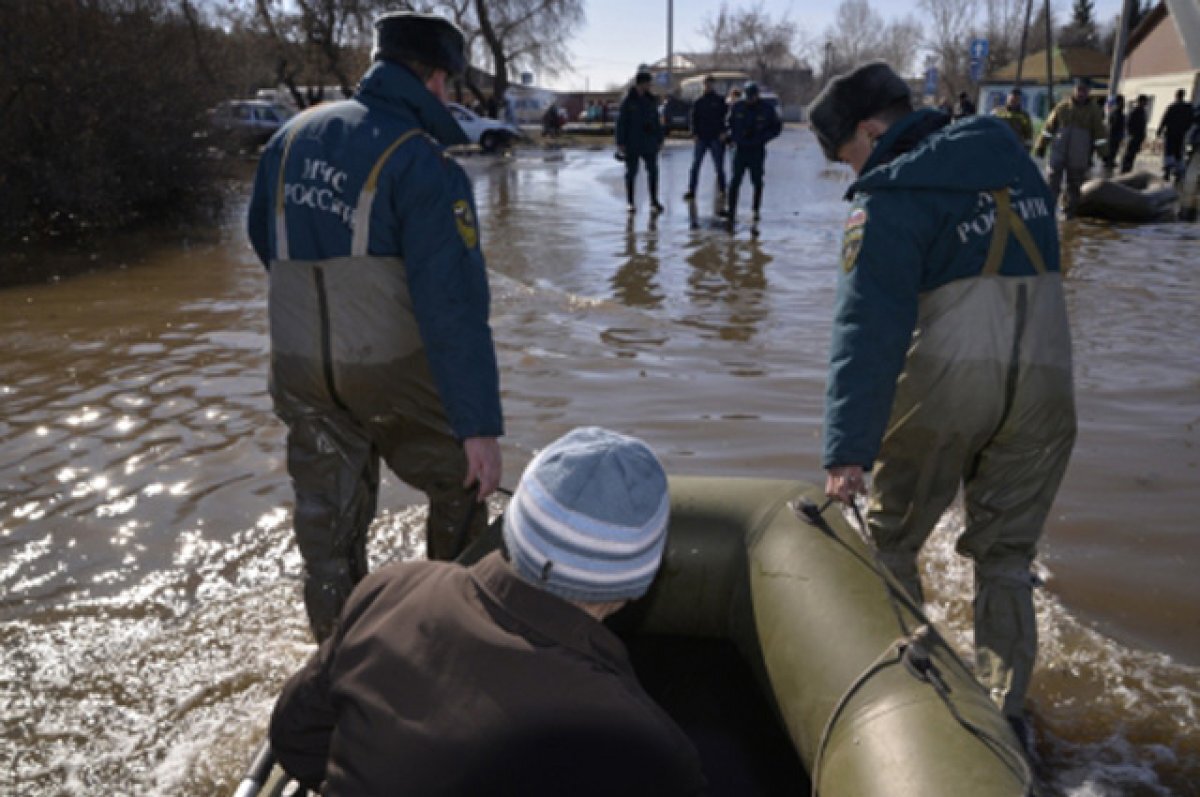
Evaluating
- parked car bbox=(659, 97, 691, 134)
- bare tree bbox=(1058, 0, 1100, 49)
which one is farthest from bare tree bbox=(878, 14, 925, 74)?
parked car bbox=(659, 97, 691, 134)

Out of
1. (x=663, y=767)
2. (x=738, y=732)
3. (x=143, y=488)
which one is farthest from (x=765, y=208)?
(x=663, y=767)

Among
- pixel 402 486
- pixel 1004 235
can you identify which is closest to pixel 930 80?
pixel 402 486

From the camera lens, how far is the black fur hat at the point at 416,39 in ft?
8.88

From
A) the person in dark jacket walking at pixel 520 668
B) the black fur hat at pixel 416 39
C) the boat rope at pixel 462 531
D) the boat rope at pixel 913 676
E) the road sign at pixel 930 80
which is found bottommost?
the boat rope at pixel 462 531

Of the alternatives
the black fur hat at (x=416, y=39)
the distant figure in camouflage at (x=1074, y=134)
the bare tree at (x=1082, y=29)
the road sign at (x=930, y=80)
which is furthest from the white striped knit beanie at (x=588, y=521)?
the bare tree at (x=1082, y=29)

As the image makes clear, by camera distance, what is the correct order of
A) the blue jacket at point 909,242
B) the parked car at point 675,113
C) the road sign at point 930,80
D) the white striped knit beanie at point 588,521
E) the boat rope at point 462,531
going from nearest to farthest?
1. the white striped knit beanie at point 588,521
2. the blue jacket at point 909,242
3. the boat rope at point 462,531
4. the parked car at point 675,113
5. the road sign at point 930,80

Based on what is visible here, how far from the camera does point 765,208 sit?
Answer: 13930mm

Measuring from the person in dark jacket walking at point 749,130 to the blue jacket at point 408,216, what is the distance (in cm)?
911

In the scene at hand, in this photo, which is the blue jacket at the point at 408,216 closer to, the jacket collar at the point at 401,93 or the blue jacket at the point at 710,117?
the jacket collar at the point at 401,93

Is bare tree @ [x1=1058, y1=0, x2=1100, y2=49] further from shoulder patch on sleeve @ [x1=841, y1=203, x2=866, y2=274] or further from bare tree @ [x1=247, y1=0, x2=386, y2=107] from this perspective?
shoulder patch on sleeve @ [x1=841, y1=203, x2=866, y2=274]

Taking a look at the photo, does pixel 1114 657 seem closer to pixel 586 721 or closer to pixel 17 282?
pixel 586 721

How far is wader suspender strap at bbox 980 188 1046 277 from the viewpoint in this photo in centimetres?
241

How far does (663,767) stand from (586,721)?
5.2 inches

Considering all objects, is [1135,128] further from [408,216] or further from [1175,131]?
[408,216]
